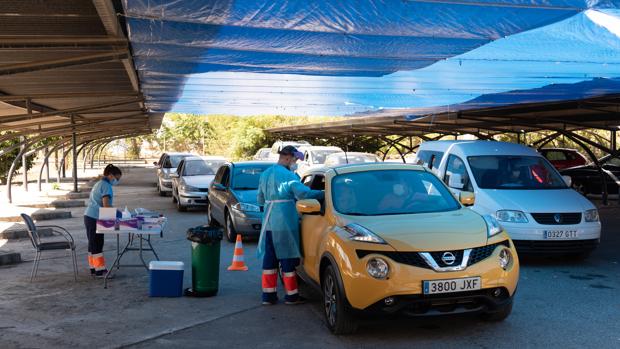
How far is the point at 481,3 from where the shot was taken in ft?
24.5

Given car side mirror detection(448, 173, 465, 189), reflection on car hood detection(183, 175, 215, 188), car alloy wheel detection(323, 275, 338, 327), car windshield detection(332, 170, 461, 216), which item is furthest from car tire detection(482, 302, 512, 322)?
reflection on car hood detection(183, 175, 215, 188)

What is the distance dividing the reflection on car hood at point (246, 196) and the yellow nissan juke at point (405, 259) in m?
5.89

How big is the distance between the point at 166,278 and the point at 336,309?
2.84 m

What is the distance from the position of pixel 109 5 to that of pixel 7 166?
28.7 metres

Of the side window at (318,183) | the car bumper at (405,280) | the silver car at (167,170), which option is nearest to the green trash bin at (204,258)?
the side window at (318,183)

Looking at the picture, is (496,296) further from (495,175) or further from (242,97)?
(242,97)

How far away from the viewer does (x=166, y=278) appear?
27.3 ft

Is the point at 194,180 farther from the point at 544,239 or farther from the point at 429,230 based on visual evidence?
the point at 429,230

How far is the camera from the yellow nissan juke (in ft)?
19.7

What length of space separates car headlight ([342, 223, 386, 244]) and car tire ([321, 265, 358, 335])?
16.1 inches

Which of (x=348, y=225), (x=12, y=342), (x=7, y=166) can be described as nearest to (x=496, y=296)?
(x=348, y=225)

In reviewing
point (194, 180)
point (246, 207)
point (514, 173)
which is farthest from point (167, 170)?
point (514, 173)

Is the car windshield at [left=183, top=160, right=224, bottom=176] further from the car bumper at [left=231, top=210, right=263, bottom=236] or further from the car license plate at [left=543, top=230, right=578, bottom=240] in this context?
the car license plate at [left=543, top=230, right=578, bottom=240]

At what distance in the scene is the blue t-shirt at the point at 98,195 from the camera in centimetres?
945
